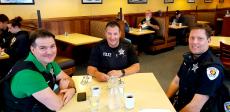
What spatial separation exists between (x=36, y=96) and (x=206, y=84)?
4.09 ft

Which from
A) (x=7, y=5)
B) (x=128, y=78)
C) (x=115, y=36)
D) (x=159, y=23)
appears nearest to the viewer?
(x=128, y=78)

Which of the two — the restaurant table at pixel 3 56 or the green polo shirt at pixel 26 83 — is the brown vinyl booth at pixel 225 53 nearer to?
the green polo shirt at pixel 26 83

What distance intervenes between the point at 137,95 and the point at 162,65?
345 centimetres

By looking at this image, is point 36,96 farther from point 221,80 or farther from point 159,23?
point 159,23

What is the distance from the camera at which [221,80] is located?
5.22 feet

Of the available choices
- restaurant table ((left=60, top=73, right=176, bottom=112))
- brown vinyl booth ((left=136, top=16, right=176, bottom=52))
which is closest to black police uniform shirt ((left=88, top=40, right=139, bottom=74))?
restaurant table ((left=60, top=73, right=176, bottom=112))

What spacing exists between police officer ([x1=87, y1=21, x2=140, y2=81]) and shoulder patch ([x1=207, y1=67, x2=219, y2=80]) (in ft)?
2.93

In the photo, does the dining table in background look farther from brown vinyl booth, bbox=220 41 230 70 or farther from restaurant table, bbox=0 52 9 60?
brown vinyl booth, bbox=220 41 230 70

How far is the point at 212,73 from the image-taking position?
1586 mm

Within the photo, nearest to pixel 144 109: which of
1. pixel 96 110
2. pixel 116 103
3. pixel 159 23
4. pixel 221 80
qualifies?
pixel 116 103

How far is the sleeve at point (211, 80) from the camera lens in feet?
5.16

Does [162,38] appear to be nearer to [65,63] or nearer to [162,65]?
[162,65]

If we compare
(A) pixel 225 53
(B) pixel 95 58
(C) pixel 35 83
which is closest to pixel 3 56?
(B) pixel 95 58

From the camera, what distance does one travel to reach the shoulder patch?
5.17 ft
